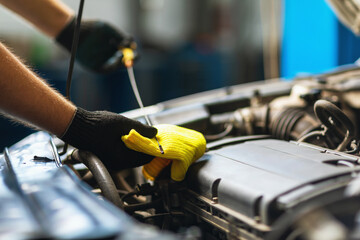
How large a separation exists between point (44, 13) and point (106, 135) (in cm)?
60

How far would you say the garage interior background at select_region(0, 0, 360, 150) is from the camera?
2836 millimetres

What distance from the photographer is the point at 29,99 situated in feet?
2.48

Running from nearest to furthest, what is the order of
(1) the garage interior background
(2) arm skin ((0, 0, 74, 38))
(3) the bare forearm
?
(3) the bare forearm
(2) arm skin ((0, 0, 74, 38))
(1) the garage interior background

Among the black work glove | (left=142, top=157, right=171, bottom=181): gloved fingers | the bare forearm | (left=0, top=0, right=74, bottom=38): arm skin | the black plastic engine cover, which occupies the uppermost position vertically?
(left=0, top=0, right=74, bottom=38): arm skin

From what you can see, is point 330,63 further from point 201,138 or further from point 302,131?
point 201,138

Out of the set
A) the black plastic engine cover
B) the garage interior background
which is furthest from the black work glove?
the garage interior background

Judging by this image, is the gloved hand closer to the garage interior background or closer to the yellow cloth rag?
the yellow cloth rag

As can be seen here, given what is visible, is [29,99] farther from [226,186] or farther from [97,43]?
[97,43]

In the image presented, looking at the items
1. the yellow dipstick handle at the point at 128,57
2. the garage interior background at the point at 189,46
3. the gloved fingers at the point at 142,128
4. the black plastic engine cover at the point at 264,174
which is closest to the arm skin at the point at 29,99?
the gloved fingers at the point at 142,128

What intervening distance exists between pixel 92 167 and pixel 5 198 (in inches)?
7.9

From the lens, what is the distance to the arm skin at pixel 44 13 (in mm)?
1161

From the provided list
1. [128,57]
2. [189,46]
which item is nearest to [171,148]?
[128,57]

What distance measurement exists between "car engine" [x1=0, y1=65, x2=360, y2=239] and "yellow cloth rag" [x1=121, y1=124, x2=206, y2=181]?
0.02 m

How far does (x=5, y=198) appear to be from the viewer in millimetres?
578
